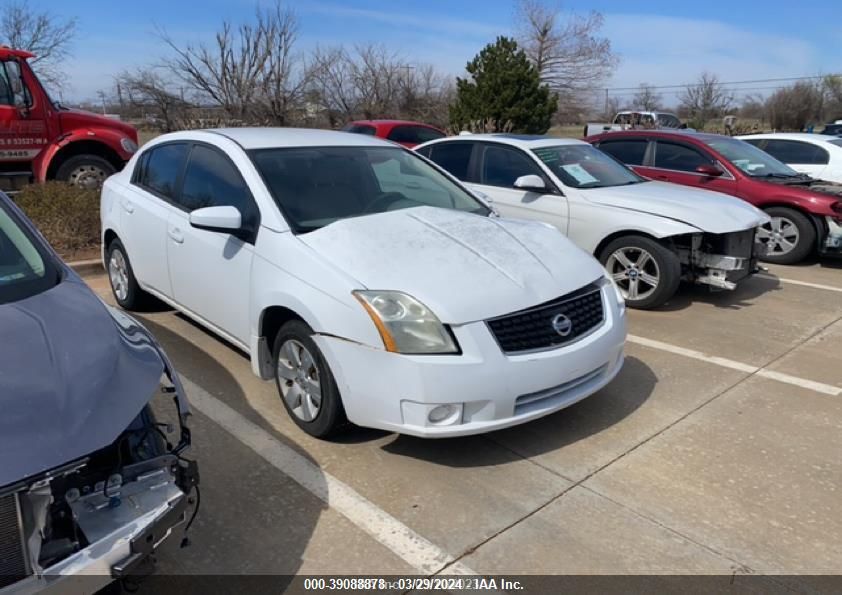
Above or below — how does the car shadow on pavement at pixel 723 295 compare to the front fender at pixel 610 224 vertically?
below

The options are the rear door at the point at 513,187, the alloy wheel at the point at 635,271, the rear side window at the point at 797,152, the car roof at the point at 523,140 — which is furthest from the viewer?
the rear side window at the point at 797,152

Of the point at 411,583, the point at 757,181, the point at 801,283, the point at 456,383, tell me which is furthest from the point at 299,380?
the point at 757,181

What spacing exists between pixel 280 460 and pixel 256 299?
92 centimetres

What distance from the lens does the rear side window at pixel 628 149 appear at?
335 inches

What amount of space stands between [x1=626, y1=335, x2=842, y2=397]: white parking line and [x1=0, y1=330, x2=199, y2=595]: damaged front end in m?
3.88

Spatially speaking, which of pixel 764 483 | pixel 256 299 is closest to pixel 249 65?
pixel 256 299

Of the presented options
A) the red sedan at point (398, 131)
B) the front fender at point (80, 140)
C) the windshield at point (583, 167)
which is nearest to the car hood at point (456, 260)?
the windshield at point (583, 167)

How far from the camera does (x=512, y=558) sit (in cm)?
266

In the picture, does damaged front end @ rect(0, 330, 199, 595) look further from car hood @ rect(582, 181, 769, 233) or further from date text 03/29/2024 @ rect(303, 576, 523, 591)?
car hood @ rect(582, 181, 769, 233)

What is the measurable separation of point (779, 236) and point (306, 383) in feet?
23.4

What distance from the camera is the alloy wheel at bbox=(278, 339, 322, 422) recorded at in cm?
340

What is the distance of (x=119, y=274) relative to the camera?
5.54m

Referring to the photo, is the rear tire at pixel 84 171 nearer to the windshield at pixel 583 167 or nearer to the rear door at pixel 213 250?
the rear door at pixel 213 250

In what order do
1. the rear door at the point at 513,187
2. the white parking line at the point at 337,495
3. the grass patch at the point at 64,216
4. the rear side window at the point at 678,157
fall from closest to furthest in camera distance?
the white parking line at the point at 337,495 < the rear door at the point at 513,187 < the grass patch at the point at 64,216 < the rear side window at the point at 678,157
